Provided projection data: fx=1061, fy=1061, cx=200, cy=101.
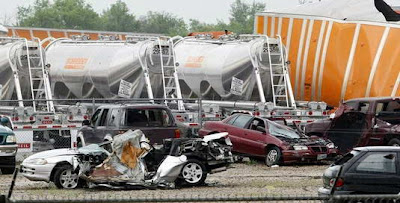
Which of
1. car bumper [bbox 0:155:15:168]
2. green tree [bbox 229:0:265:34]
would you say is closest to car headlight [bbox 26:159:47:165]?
car bumper [bbox 0:155:15:168]

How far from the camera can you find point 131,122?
79.6ft

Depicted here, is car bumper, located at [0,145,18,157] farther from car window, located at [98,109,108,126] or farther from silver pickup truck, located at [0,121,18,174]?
car window, located at [98,109,108,126]

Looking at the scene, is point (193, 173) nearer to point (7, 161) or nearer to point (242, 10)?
point (7, 161)

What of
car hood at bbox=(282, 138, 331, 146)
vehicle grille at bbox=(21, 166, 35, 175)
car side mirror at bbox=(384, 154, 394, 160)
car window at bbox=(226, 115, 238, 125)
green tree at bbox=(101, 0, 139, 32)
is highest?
green tree at bbox=(101, 0, 139, 32)

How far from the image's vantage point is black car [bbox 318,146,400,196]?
1450cm

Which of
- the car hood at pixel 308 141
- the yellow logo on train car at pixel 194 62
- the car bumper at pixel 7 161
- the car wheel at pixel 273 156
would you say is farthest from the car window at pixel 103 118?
the yellow logo on train car at pixel 194 62

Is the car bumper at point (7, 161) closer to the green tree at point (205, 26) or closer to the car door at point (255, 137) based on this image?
the car door at point (255, 137)

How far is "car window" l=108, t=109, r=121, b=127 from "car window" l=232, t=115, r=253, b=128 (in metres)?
3.53

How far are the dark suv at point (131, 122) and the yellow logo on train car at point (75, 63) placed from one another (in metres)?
7.99

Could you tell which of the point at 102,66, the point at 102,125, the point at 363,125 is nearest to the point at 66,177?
the point at 102,125

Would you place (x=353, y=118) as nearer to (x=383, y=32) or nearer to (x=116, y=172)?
(x=383, y=32)

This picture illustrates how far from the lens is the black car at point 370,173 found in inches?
571

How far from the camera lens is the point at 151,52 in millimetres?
31297

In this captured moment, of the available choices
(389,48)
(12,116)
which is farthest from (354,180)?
(389,48)
